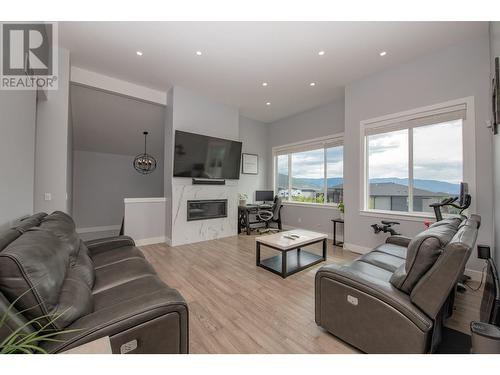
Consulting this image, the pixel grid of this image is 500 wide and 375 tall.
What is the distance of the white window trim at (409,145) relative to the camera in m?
2.68

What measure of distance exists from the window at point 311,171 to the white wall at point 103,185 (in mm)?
4016

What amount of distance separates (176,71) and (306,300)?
398 cm

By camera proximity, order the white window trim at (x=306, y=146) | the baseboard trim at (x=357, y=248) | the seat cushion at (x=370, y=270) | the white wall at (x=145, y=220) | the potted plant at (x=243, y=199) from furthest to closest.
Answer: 1. the potted plant at (x=243, y=199)
2. the white window trim at (x=306, y=146)
3. the white wall at (x=145, y=220)
4. the baseboard trim at (x=357, y=248)
5. the seat cushion at (x=370, y=270)

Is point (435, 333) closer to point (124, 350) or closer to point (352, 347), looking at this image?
point (352, 347)

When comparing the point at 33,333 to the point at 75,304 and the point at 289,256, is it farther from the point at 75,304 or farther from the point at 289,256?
the point at 289,256

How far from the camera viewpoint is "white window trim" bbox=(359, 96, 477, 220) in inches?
105

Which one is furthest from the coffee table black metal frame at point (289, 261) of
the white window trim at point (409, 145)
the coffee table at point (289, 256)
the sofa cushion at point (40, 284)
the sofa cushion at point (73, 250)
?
the sofa cushion at point (40, 284)

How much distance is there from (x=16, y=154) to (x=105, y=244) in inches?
44.1

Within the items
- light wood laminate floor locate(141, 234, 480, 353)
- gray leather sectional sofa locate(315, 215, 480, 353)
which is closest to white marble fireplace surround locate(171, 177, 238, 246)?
light wood laminate floor locate(141, 234, 480, 353)

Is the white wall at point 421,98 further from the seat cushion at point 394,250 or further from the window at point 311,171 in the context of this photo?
the seat cushion at point 394,250

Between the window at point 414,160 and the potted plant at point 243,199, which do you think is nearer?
the window at point 414,160

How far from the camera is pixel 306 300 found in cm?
216

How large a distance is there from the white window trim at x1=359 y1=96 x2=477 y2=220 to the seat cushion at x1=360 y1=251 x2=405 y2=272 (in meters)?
1.56
